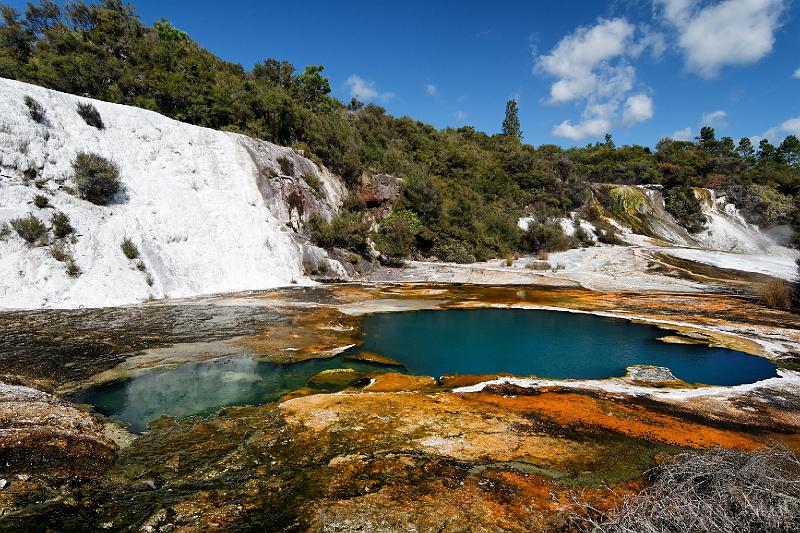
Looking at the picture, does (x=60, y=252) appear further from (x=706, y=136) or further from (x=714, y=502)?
(x=706, y=136)

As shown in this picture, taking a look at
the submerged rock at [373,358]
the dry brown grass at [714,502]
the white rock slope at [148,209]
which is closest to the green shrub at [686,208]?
the white rock slope at [148,209]

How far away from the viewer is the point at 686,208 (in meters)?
44.2

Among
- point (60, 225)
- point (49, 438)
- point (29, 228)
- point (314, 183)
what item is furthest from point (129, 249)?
point (314, 183)

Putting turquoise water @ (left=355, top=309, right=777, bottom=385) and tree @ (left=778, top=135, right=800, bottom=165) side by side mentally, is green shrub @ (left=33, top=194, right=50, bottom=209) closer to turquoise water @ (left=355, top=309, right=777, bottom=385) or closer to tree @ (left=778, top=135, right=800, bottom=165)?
turquoise water @ (left=355, top=309, right=777, bottom=385)

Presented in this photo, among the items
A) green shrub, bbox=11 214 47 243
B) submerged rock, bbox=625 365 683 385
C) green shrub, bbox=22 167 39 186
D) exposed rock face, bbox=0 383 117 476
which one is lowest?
submerged rock, bbox=625 365 683 385

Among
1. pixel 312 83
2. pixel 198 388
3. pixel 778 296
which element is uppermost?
pixel 312 83

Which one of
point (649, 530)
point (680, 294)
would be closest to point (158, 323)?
point (649, 530)

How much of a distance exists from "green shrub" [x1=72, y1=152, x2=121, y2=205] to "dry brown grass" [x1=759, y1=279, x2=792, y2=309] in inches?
1115

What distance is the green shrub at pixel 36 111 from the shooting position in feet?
57.7

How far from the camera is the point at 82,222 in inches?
644

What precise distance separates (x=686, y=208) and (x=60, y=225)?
52.1m

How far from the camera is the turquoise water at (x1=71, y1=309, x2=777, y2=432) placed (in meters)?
7.84

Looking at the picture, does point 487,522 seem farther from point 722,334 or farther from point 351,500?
point 722,334

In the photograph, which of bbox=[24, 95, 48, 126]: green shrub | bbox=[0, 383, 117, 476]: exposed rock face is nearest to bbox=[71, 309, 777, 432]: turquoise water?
bbox=[0, 383, 117, 476]: exposed rock face
